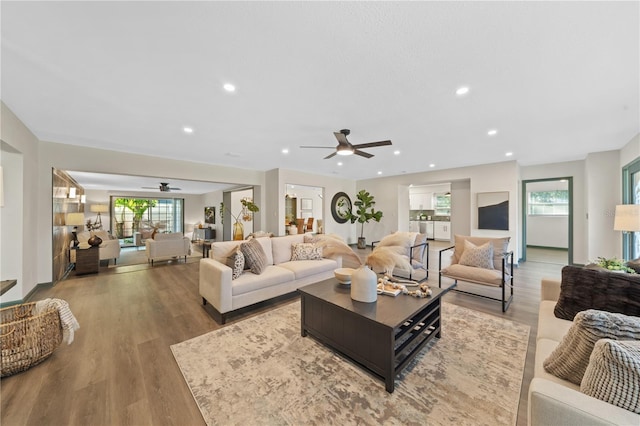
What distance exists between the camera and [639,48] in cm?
172

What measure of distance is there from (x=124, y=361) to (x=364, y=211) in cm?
708

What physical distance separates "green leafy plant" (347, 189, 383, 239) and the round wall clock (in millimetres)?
165

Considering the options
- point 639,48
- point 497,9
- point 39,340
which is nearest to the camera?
point 497,9

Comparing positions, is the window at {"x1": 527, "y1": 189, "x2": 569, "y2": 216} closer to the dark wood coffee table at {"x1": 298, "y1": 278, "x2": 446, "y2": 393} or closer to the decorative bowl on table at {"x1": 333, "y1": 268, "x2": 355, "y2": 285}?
the dark wood coffee table at {"x1": 298, "y1": 278, "x2": 446, "y2": 393}

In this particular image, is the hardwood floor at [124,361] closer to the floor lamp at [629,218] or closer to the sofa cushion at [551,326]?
the sofa cushion at [551,326]

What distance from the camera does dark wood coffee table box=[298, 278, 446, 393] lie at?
1742 mm

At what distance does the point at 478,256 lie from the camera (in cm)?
347

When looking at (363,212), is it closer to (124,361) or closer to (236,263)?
(236,263)

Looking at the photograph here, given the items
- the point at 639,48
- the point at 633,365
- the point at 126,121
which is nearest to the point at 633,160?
the point at 639,48

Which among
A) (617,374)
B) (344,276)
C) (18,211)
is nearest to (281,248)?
(344,276)

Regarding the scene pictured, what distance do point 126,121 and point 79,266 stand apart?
360cm

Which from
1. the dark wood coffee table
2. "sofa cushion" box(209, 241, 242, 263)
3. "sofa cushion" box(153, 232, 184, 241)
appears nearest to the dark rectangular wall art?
the dark wood coffee table

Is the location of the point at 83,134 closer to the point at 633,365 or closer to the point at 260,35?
the point at 260,35

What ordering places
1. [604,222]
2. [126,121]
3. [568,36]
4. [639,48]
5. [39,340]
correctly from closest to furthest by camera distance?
[568,36], [639,48], [39,340], [126,121], [604,222]
